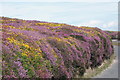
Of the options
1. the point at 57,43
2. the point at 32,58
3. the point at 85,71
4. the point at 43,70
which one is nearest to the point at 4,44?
the point at 32,58

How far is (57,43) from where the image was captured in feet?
52.9

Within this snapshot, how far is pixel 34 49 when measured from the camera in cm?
1262

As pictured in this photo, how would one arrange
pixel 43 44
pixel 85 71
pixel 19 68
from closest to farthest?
pixel 19 68 < pixel 43 44 < pixel 85 71

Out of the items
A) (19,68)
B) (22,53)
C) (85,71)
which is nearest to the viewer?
(19,68)

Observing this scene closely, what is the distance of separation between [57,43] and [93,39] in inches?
338

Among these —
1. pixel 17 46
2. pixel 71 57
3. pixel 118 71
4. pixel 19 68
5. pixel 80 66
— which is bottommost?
pixel 118 71

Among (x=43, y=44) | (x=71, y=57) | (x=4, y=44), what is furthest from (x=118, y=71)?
(x=4, y=44)

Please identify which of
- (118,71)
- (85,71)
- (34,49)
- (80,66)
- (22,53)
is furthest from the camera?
(118,71)

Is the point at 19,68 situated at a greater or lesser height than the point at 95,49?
greater

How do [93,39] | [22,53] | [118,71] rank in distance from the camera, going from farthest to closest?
[93,39]
[118,71]
[22,53]

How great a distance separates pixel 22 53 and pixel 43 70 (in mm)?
1557

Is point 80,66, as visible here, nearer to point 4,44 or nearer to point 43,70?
point 43,70

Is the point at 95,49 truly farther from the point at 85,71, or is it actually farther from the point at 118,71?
the point at 85,71

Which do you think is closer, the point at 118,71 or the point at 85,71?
the point at 85,71
